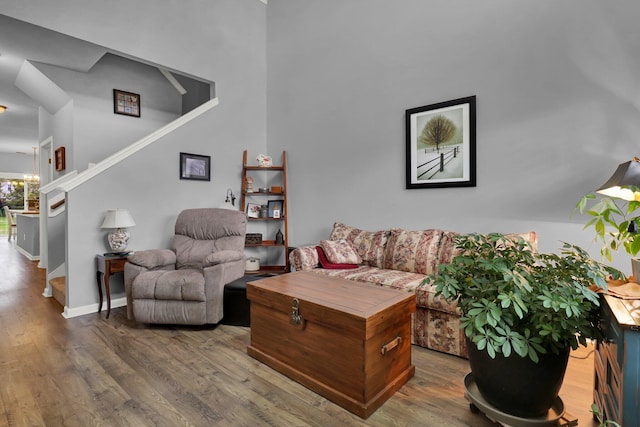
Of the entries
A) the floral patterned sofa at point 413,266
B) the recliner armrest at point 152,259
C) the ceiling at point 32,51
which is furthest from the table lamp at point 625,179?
the ceiling at point 32,51

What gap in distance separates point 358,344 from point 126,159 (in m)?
3.20

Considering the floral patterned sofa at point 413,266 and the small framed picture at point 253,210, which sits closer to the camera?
the floral patterned sofa at point 413,266

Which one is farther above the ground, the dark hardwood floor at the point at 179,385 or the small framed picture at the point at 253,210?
the small framed picture at the point at 253,210

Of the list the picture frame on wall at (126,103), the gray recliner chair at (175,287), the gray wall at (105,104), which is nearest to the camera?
the gray recliner chair at (175,287)

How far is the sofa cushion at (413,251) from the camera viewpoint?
116 inches

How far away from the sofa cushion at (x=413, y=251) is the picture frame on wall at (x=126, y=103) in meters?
4.30

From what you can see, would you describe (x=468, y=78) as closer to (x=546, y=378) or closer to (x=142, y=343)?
(x=546, y=378)

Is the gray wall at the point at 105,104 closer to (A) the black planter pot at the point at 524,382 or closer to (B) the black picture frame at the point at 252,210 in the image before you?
(B) the black picture frame at the point at 252,210

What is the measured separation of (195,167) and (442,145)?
2.90 m

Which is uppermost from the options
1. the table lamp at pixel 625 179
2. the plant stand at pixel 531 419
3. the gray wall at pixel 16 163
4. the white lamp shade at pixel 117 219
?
the gray wall at pixel 16 163

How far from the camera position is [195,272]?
3.02 m

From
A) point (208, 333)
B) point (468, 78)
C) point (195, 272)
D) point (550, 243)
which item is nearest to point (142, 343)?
point (208, 333)

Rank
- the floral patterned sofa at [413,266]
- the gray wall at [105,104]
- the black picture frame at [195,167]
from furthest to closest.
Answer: the gray wall at [105,104]
the black picture frame at [195,167]
the floral patterned sofa at [413,266]

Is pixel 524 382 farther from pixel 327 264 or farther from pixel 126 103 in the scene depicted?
pixel 126 103
